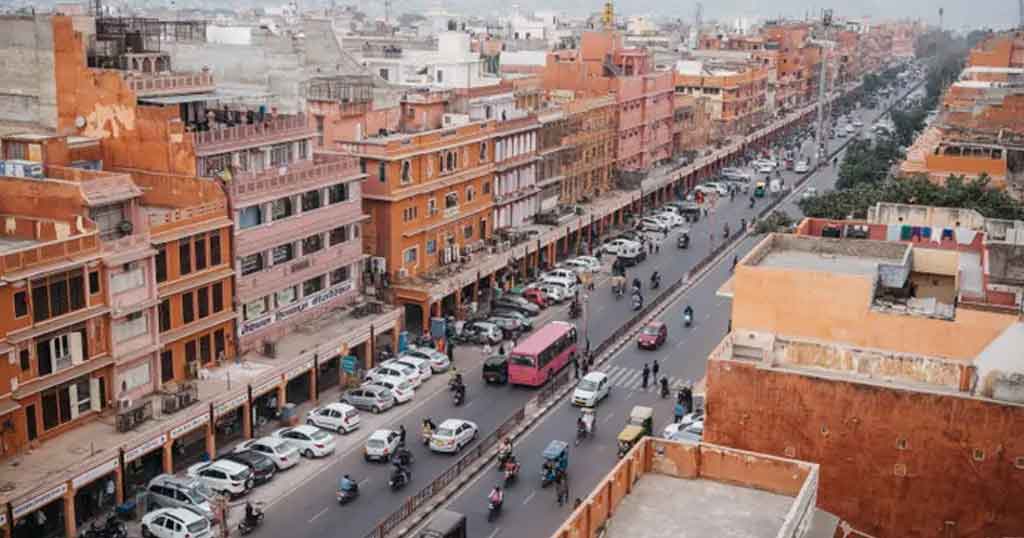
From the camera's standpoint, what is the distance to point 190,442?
4034 centimetres

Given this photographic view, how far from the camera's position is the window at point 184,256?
134ft

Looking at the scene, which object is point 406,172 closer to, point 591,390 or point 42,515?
point 591,390

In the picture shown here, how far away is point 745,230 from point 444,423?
48.1 m

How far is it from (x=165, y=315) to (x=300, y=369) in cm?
633

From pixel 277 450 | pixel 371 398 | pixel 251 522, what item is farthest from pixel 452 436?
pixel 251 522

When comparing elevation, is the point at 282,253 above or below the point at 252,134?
below

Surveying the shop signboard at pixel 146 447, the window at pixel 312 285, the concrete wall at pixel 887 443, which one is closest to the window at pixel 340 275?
the window at pixel 312 285

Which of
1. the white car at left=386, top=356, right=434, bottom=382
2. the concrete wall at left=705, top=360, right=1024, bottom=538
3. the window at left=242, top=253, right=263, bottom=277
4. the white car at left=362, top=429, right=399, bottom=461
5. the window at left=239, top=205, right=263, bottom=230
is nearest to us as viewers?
the concrete wall at left=705, top=360, right=1024, bottom=538

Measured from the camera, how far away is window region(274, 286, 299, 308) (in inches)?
1864

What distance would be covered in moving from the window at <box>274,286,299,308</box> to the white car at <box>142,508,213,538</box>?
1466cm

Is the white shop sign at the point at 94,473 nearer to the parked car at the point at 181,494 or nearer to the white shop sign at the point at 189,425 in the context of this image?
the parked car at the point at 181,494

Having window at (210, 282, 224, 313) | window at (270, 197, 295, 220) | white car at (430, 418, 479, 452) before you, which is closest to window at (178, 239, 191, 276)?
window at (210, 282, 224, 313)

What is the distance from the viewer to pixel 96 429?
3681cm

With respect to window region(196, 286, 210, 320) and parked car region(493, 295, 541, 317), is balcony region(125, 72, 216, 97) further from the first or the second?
parked car region(493, 295, 541, 317)
